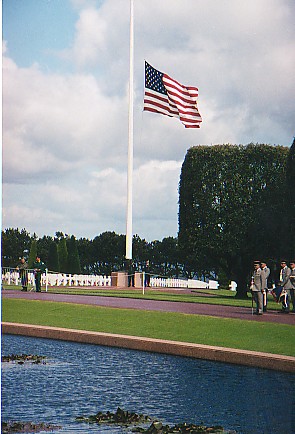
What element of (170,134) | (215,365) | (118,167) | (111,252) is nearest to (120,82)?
(118,167)

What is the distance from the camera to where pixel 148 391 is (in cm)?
598

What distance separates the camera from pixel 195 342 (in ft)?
28.0

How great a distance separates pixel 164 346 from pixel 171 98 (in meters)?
6.35

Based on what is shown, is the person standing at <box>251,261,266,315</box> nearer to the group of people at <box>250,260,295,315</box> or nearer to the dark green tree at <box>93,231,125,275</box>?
the group of people at <box>250,260,295,315</box>

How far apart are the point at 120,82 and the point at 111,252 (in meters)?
4.54

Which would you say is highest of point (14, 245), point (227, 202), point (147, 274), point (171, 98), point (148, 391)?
point (171, 98)

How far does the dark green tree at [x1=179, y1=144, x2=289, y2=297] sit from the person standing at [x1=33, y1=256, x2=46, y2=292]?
5429 millimetres

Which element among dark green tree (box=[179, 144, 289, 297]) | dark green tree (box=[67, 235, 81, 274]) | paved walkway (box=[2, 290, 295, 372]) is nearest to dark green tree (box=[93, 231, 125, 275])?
dark green tree (box=[67, 235, 81, 274])

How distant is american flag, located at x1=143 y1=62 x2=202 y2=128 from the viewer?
12531 millimetres

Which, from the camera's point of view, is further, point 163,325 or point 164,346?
point 163,325

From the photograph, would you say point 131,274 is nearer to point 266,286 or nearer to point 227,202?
point 227,202

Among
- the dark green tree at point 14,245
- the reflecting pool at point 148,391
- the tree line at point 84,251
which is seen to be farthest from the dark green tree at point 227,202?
the reflecting pool at point 148,391

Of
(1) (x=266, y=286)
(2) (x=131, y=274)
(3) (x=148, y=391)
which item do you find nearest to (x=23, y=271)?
(2) (x=131, y=274)

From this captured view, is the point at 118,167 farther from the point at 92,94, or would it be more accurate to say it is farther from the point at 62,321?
the point at 62,321
